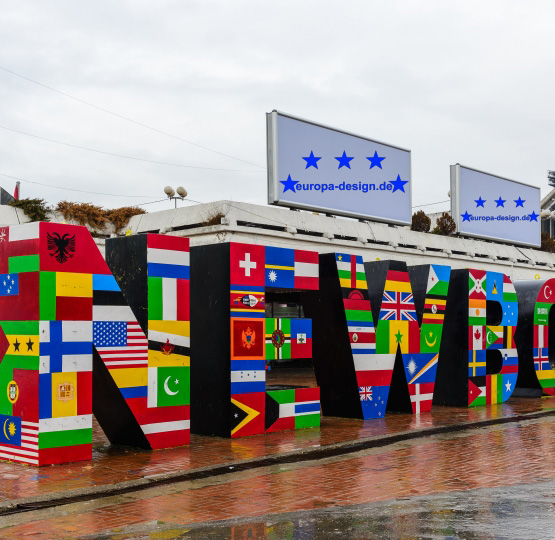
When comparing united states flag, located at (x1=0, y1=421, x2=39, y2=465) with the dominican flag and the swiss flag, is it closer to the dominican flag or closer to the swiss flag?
the swiss flag

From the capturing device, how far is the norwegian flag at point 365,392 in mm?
13391

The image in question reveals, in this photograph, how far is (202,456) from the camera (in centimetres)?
992

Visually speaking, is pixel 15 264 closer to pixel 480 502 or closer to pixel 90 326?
pixel 90 326

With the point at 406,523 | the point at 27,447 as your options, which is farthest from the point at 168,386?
the point at 406,523

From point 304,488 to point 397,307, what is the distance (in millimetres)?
6578

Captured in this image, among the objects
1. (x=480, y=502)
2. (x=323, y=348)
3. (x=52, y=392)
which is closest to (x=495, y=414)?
(x=323, y=348)

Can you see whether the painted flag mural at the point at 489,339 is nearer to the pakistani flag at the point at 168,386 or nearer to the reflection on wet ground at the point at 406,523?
the pakistani flag at the point at 168,386

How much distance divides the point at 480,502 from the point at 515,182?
89.3ft

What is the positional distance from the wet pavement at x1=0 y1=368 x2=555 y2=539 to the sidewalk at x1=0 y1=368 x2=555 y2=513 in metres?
0.02

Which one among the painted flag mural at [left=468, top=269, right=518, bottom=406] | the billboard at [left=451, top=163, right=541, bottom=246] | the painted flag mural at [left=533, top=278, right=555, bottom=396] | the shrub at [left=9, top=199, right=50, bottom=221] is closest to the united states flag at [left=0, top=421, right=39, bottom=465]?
the painted flag mural at [left=468, top=269, right=518, bottom=406]

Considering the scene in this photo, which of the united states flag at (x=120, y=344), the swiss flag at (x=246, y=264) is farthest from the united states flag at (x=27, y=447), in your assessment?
the swiss flag at (x=246, y=264)

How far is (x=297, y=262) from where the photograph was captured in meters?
12.6

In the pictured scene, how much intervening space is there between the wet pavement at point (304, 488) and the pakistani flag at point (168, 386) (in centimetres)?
69

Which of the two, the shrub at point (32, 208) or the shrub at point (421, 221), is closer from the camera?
the shrub at point (32, 208)
